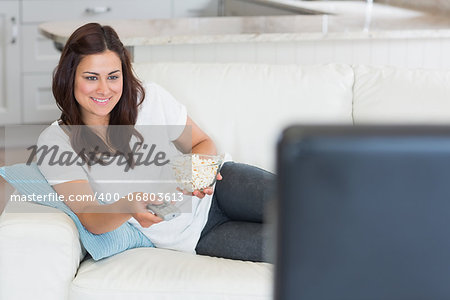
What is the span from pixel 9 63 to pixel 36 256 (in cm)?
350

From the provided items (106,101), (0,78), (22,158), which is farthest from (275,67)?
(0,78)

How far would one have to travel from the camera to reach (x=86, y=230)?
6.15 ft

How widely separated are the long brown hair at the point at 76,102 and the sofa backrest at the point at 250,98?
0.27m

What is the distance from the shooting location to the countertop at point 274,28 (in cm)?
294

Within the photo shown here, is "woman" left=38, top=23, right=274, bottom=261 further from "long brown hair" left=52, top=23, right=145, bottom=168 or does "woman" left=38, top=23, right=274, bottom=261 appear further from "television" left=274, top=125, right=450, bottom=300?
"television" left=274, top=125, right=450, bottom=300

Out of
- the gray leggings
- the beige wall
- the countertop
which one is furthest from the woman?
the beige wall

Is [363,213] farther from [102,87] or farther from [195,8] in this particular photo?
[195,8]

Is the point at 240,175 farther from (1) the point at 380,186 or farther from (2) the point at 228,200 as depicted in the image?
(1) the point at 380,186

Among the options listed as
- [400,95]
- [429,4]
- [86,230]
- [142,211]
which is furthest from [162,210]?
[429,4]

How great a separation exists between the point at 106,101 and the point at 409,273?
165 centimetres

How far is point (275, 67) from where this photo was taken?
8.01 feet

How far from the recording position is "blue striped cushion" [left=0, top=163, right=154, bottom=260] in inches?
73.0

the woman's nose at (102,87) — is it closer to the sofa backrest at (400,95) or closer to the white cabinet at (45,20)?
the sofa backrest at (400,95)

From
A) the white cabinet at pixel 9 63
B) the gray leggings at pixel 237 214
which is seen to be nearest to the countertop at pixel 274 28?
the gray leggings at pixel 237 214
